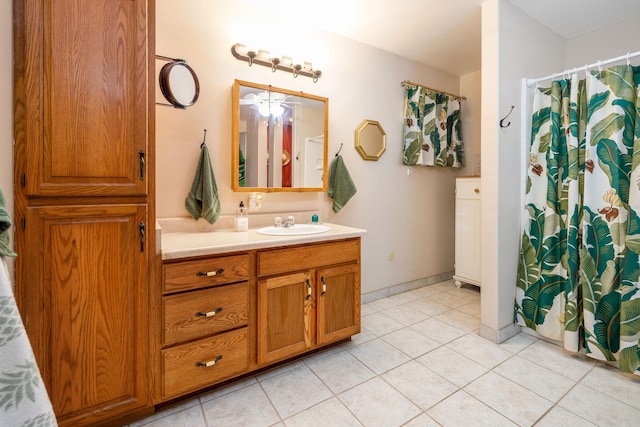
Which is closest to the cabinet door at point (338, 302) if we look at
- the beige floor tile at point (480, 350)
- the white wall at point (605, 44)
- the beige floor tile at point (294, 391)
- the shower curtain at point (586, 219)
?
the beige floor tile at point (294, 391)

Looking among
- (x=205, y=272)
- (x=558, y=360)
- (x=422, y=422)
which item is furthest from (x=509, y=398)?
(x=205, y=272)

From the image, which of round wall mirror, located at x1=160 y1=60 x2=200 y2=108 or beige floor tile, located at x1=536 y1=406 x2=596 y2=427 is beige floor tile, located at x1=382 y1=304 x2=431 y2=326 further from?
round wall mirror, located at x1=160 y1=60 x2=200 y2=108

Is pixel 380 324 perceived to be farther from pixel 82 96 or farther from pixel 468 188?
pixel 82 96

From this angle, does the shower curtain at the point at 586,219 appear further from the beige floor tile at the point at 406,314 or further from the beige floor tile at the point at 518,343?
the beige floor tile at the point at 406,314

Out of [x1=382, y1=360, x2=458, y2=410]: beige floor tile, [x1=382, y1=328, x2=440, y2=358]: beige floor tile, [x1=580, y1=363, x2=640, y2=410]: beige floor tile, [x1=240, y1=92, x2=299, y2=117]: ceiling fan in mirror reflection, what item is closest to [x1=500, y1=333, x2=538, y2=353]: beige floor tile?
[x1=580, y1=363, x2=640, y2=410]: beige floor tile

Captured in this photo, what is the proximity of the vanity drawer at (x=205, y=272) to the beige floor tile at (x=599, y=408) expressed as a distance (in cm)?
184

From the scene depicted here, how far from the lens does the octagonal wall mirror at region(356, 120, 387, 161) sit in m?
2.74

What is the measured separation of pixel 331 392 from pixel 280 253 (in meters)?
0.83

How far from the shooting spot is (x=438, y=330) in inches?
93.4

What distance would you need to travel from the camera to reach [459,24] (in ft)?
7.99

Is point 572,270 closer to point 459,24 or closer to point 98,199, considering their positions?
point 459,24

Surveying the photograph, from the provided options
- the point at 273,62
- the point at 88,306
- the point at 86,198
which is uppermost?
the point at 273,62

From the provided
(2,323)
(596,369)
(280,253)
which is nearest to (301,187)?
(280,253)

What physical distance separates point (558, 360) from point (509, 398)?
673 mm
